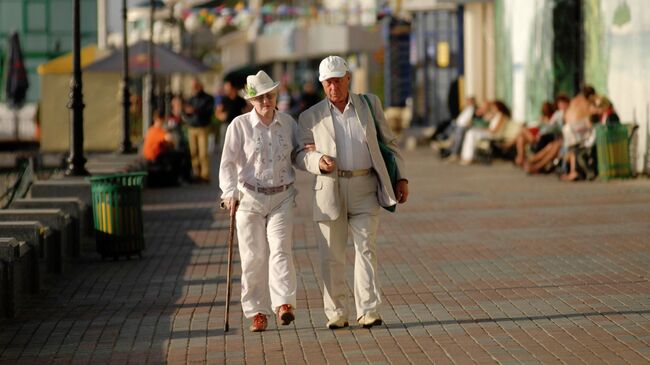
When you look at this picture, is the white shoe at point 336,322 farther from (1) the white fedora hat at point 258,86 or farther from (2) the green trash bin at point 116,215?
(2) the green trash bin at point 116,215

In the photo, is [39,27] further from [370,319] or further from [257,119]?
[370,319]

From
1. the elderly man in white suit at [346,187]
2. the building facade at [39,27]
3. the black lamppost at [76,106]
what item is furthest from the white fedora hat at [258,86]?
the building facade at [39,27]

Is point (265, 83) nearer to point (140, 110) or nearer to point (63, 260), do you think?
point (63, 260)

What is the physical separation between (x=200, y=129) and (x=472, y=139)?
23.7 feet

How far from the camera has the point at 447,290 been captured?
12203 mm

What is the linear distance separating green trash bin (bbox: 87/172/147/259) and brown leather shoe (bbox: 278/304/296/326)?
5273mm

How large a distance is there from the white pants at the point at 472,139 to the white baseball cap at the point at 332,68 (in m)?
22.0

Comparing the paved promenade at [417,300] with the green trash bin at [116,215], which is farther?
the green trash bin at [116,215]

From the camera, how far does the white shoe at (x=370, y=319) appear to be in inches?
407

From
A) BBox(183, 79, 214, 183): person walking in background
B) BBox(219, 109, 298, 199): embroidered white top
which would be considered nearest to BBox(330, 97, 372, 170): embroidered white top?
BBox(219, 109, 298, 199): embroidered white top

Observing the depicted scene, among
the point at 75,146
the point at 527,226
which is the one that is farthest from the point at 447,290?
the point at 75,146

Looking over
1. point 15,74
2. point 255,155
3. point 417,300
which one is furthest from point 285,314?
point 15,74

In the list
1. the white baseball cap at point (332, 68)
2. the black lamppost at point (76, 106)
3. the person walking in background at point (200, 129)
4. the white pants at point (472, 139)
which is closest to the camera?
the white baseball cap at point (332, 68)

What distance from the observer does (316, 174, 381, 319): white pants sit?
10.4 m
